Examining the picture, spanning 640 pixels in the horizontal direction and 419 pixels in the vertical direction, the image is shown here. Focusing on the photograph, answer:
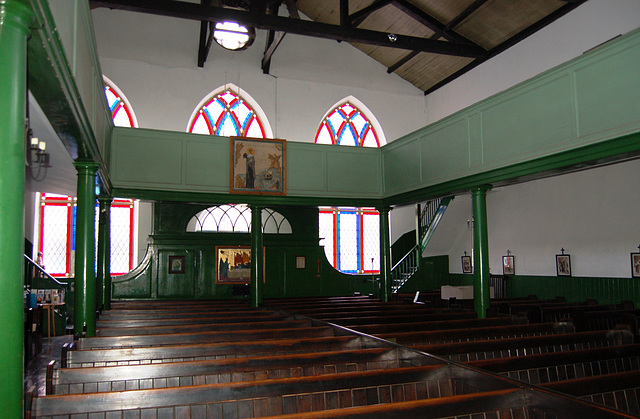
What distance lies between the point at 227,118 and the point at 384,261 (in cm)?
718

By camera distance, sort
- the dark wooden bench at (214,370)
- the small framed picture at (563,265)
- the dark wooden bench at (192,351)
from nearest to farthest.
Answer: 1. the dark wooden bench at (214,370)
2. the dark wooden bench at (192,351)
3. the small framed picture at (563,265)

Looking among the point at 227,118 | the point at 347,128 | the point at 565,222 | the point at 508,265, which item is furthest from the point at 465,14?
the point at 227,118

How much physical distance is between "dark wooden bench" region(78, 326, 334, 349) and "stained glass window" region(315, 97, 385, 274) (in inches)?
429

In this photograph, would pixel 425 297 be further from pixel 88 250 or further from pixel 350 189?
pixel 88 250

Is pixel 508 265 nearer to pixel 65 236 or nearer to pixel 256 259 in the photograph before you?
pixel 256 259

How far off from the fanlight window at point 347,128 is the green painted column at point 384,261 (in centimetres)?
559

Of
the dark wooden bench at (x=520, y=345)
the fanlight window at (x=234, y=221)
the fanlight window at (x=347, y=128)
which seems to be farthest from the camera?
the fanlight window at (x=347, y=128)

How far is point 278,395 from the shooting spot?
3.63 m

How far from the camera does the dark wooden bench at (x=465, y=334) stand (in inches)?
233

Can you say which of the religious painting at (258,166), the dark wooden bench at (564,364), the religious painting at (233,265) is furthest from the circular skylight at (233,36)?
the dark wooden bench at (564,364)

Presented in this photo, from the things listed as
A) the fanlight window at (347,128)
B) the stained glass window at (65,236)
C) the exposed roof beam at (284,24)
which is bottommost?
the stained glass window at (65,236)

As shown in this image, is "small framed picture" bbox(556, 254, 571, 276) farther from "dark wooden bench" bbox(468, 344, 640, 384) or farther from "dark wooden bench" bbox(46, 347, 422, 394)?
"dark wooden bench" bbox(46, 347, 422, 394)

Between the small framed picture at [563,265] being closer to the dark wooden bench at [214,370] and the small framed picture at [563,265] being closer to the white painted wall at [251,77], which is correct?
the white painted wall at [251,77]

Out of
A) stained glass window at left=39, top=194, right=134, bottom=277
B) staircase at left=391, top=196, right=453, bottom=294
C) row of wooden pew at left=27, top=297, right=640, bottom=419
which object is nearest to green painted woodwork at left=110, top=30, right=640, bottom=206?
row of wooden pew at left=27, top=297, right=640, bottom=419
